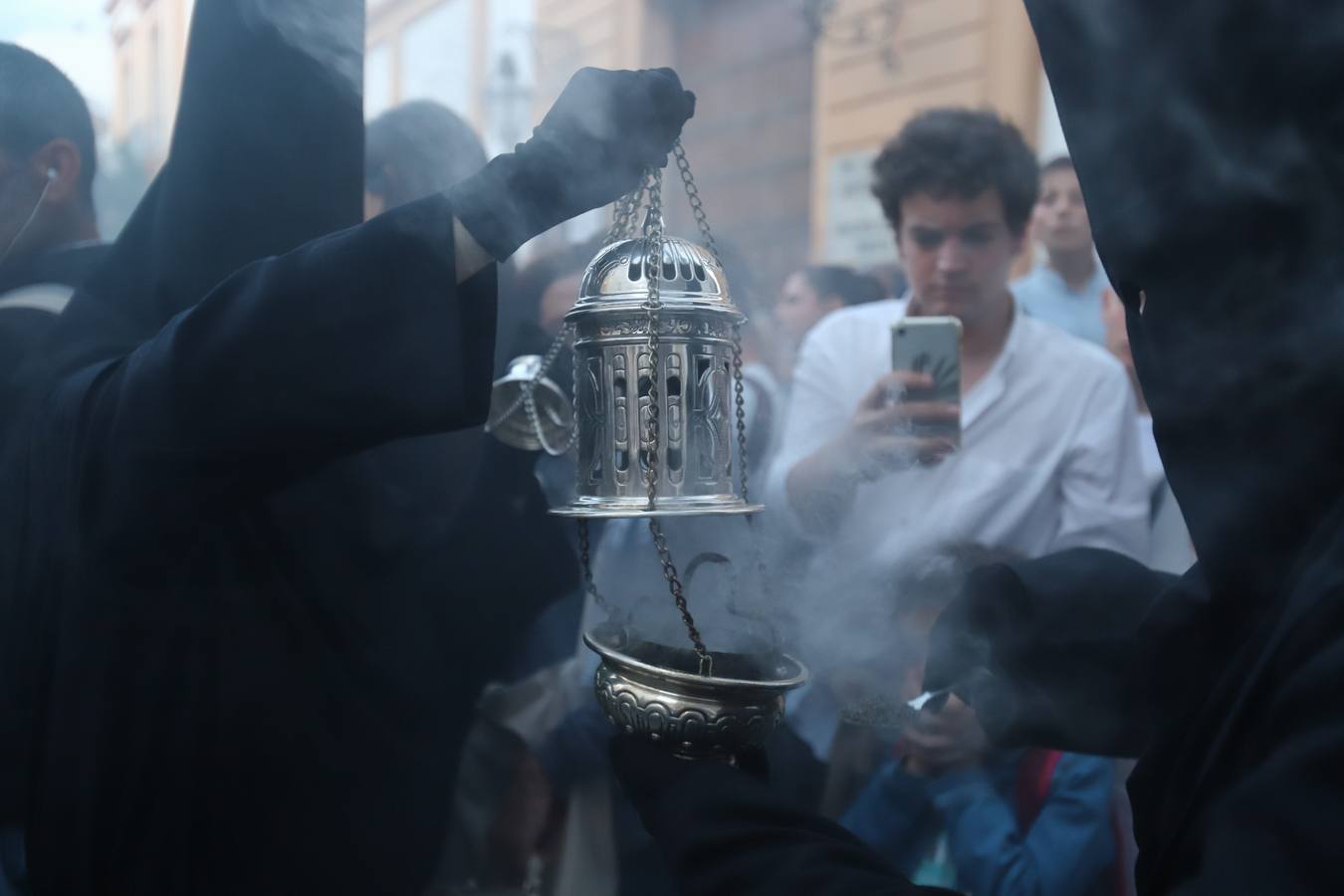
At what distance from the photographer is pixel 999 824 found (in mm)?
2350

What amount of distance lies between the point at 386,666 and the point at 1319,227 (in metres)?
1.72

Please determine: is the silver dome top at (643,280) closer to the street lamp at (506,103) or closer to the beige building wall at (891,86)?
the street lamp at (506,103)

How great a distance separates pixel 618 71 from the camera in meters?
1.52

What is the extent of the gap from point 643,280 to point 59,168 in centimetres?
137

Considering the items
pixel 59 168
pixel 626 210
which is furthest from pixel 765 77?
pixel 626 210

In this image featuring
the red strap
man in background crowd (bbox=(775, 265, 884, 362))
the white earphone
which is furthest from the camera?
man in background crowd (bbox=(775, 265, 884, 362))

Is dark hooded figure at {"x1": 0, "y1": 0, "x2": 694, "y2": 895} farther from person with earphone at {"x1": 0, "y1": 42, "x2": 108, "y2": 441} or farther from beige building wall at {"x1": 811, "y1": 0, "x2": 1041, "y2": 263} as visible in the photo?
beige building wall at {"x1": 811, "y1": 0, "x2": 1041, "y2": 263}

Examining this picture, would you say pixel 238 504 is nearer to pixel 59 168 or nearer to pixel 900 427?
pixel 59 168

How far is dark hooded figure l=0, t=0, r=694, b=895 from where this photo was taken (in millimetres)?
1521

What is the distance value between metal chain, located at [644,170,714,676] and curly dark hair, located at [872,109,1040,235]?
5.15 ft

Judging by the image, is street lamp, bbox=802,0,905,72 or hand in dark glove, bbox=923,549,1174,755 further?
street lamp, bbox=802,0,905,72

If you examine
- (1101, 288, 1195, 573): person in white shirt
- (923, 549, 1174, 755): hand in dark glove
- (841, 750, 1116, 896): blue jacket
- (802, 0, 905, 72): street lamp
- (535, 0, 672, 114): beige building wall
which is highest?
(802, 0, 905, 72): street lamp

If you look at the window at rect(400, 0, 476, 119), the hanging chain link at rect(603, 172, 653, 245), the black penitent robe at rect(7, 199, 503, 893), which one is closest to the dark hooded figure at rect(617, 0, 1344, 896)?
the hanging chain link at rect(603, 172, 653, 245)

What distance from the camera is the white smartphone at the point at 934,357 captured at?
8.34ft
